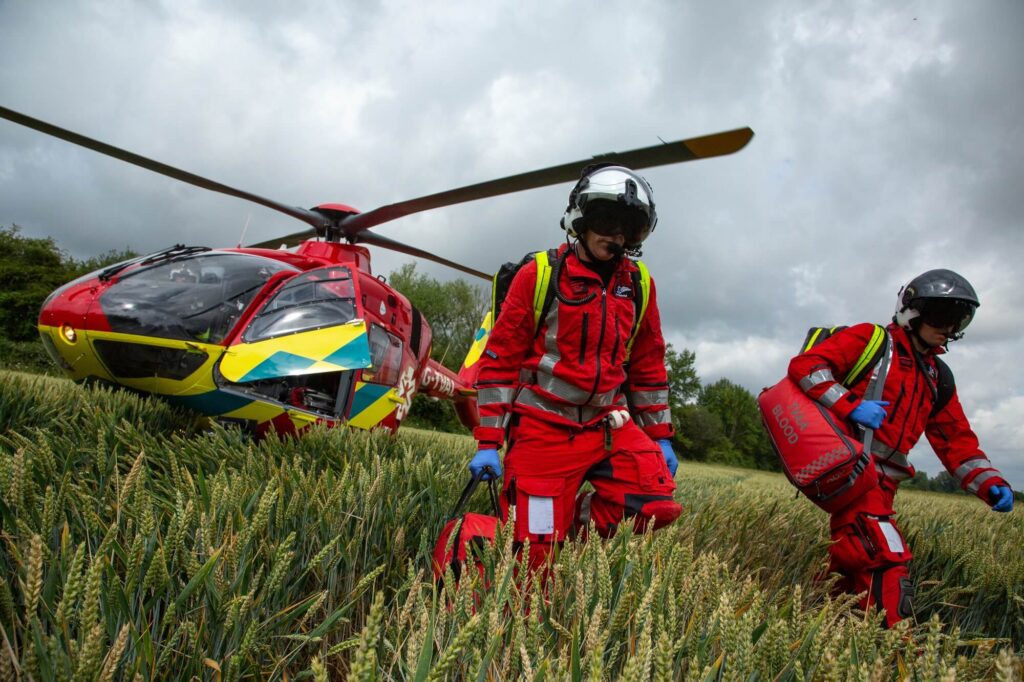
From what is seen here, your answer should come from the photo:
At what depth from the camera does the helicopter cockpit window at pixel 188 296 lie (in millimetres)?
4598

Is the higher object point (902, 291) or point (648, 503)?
point (902, 291)

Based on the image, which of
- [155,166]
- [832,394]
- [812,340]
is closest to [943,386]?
[812,340]

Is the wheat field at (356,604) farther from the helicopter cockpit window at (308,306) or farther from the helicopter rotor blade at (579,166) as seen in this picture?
the helicopter rotor blade at (579,166)

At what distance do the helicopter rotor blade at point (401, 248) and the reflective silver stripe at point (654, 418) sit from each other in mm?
4666

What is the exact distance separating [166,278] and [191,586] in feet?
15.4

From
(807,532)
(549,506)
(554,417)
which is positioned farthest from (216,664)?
(807,532)

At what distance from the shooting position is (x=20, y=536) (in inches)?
57.9

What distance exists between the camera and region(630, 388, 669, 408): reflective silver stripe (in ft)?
10.3

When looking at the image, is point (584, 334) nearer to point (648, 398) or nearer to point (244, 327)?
point (648, 398)

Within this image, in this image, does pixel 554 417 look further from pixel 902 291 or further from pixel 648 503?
pixel 902 291

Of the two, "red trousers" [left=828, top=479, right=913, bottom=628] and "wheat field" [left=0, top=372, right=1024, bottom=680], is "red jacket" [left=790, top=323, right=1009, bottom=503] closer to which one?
"red trousers" [left=828, top=479, right=913, bottom=628]

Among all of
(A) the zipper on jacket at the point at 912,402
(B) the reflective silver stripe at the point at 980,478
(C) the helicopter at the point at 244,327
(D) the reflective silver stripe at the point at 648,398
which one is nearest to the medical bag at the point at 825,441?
(A) the zipper on jacket at the point at 912,402

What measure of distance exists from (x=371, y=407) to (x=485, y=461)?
124 inches

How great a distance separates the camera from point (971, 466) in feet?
12.0
